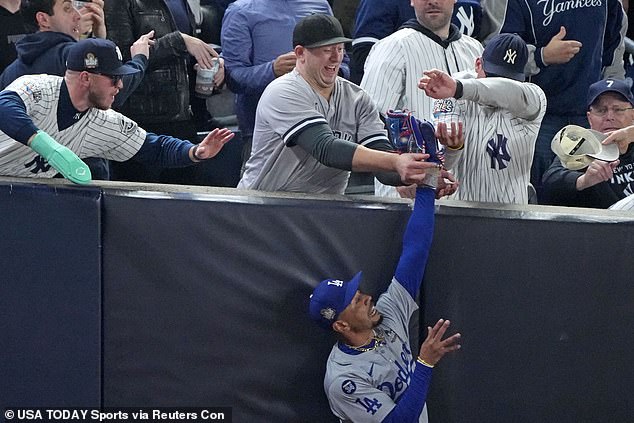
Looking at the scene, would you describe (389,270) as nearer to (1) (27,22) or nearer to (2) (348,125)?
(2) (348,125)

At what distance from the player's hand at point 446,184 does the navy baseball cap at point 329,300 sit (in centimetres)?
65

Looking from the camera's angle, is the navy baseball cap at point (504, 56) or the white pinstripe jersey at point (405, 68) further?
the white pinstripe jersey at point (405, 68)

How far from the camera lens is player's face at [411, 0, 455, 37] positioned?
21.0 ft

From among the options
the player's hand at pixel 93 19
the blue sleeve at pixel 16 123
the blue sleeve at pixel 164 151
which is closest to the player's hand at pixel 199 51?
the player's hand at pixel 93 19

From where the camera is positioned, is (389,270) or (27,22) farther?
(27,22)

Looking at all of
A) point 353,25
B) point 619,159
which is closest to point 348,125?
point 619,159

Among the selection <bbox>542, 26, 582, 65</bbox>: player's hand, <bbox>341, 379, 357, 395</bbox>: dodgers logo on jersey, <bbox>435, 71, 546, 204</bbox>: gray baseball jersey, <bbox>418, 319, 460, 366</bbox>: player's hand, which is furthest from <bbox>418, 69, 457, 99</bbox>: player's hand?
<bbox>542, 26, 582, 65</bbox>: player's hand

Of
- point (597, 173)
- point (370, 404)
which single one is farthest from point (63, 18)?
point (597, 173)

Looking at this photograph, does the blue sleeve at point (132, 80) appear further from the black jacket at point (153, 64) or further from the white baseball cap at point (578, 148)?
the white baseball cap at point (578, 148)

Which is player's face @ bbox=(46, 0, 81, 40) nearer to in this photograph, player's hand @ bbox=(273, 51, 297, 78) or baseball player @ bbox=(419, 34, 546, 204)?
player's hand @ bbox=(273, 51, 297, 78)

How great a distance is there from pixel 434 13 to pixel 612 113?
→ 1.18 meters

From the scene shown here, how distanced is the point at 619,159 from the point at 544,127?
719mm

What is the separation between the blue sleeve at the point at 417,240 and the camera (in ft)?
17.9

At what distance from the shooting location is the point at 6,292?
5359 mm
